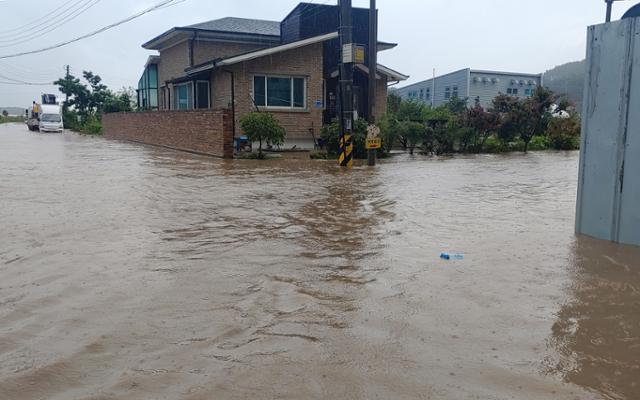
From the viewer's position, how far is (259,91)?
23391 mm

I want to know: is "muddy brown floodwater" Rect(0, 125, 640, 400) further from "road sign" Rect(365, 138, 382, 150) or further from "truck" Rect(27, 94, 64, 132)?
"truck" Rect(27, 94, 64, 132)

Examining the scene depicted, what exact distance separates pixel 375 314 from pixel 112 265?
9.03 ft

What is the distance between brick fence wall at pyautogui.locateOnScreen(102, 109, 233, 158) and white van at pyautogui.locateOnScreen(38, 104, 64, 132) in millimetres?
19842

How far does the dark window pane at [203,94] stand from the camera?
26.1 meters

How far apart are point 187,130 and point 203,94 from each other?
4144 millimetres

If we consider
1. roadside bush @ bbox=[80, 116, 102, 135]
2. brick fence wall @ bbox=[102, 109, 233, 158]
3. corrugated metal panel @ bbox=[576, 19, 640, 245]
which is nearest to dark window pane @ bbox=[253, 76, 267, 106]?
brick fence wall @ bbox=[102, 109, 233, 158]

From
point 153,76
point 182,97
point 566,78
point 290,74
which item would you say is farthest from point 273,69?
point 566,78

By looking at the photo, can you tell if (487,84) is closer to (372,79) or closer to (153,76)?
(153,76)

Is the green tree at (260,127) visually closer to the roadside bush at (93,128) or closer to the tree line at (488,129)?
the tree line at (488,129)

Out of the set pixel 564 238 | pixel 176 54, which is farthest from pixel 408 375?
pixel 176 54

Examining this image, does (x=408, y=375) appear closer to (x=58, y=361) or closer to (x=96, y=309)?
(x=58, y=361)

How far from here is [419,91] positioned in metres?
60.3

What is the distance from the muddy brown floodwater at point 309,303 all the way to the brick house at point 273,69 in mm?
12868

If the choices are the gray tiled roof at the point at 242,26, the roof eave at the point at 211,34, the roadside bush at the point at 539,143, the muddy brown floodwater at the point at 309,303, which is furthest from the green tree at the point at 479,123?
the muddy brown floodwater at the point at 309,303
